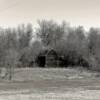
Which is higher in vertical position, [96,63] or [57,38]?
[57,38]

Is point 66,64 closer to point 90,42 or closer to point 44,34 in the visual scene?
point 90,42

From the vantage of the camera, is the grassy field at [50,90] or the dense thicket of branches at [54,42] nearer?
the grassy field at [50,90]

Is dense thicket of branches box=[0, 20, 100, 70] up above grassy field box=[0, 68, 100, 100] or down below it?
above

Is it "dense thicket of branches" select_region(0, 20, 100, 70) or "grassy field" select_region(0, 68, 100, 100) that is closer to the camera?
"grassy field" select_region(0, 68, 100, 100)

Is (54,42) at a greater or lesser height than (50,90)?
greater

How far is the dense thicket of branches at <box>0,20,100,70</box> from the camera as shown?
57.8m

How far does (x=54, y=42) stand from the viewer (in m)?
72.7

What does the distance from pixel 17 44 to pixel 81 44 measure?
1713 cm

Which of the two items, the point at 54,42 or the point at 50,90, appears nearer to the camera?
the point at 50,90

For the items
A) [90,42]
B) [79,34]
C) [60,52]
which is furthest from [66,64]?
[79,34]

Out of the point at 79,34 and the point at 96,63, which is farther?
the point at 79,34

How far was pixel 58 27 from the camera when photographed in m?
78.1

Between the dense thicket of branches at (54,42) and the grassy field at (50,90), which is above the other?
the dense thicket of branches at (54,42)

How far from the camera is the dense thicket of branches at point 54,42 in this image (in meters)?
57.8
